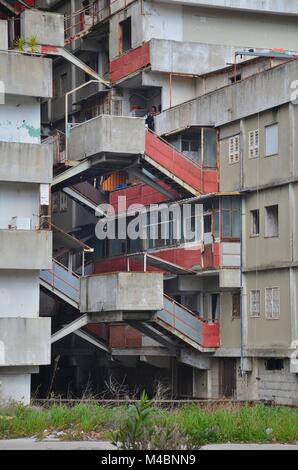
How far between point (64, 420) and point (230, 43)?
92.4 feet

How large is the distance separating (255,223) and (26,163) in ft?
29.2

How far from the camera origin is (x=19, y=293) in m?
47.5

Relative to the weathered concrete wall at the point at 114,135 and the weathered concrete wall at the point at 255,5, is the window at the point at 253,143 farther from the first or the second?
the weathered concrete wall at the point at 255,5

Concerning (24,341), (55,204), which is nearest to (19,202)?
(24,341)

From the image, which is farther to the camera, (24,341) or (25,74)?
(25,74)

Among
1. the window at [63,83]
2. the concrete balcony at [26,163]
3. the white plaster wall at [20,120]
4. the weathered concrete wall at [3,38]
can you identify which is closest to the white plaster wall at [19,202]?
the concrete balcony at [26,163]

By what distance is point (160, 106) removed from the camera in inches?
2189

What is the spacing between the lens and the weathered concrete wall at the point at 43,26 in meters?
51.2

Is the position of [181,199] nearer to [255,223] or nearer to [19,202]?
[255,223]

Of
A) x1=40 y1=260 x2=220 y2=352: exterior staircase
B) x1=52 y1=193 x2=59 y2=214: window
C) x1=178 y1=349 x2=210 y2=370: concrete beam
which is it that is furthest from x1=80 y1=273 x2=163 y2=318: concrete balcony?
x1=52 y1=193 x2=59 y2=214: window

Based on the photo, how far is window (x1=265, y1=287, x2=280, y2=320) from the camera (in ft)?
152

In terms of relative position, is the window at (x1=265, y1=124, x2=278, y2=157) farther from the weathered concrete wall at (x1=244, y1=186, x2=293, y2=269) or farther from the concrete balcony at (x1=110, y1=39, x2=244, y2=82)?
the concrete balcony at (x1=110, y1=39, x2=244, y2=82)
